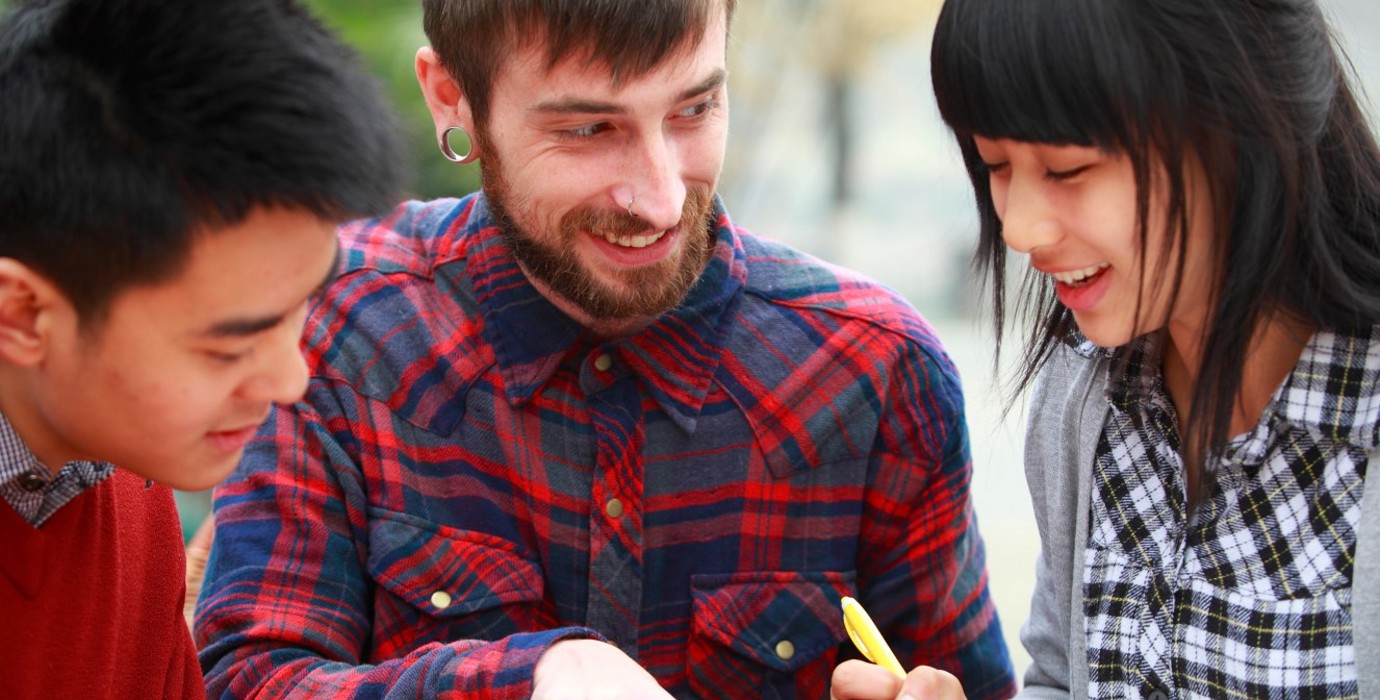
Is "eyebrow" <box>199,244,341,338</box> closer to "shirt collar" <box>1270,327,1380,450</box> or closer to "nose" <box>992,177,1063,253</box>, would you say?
"nose" <box>992,177,1063,253</box>

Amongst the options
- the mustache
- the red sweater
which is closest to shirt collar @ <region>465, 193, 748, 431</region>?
the mustache

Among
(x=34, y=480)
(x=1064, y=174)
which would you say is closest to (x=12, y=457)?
(x=34, y=480)

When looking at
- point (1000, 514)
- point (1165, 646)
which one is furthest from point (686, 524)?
point (1000, 514)

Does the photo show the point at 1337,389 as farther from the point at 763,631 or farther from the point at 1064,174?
the point at 763,631

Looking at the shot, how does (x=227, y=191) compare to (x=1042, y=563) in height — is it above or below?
above

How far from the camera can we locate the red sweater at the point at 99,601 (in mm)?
1314

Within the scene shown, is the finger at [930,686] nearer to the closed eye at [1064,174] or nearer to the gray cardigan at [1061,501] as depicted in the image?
the gray cardigan at [1061,501]

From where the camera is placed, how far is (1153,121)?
52.9 inches

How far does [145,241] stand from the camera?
1232 millimetres

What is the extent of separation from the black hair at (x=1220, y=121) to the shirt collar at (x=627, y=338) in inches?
21.5

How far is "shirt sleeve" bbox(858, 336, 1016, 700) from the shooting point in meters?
1.92

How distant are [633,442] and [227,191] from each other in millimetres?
747

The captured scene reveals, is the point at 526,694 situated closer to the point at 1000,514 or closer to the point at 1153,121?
the point at 1153,121

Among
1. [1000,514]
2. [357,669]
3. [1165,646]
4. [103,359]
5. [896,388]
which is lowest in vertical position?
[1000,514]
